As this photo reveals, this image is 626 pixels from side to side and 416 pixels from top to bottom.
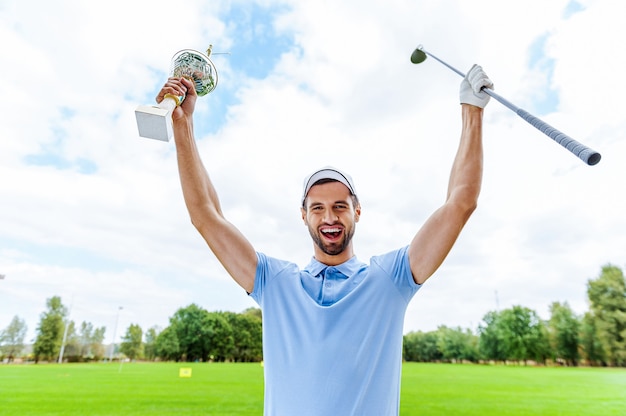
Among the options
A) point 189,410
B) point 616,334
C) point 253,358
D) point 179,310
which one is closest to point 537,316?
point 616,334

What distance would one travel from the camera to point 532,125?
1854mm

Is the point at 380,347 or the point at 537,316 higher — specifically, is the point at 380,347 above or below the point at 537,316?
below

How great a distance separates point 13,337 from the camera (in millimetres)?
68812

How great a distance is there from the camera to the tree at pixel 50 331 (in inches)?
2662

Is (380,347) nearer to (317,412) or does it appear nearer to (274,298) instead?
(317,412)

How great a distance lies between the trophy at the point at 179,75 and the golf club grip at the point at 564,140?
1.64m

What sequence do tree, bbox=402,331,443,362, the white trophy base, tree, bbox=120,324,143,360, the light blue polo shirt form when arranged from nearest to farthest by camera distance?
1. the light blue polo shirt
2. the white trophy base
3. tree, bbox=120,324,143,360
4. tree, bbox=402,331,443,362

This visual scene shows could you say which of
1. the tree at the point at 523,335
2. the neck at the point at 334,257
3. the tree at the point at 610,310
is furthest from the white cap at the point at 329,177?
the tree at the point at 523,335

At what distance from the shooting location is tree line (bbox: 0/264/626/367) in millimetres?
57438

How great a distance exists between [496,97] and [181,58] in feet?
6.02

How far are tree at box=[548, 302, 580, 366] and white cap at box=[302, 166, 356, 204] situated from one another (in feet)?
245

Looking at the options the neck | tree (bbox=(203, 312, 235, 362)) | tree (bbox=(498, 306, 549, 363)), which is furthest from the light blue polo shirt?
tree (bbox=(498, 306, 549, 363))

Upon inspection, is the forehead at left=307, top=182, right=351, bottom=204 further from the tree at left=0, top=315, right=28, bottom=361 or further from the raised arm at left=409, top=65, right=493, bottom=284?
the tree at left=0, top=315, right=28, bottom=361

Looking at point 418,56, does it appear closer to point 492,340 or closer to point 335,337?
point 335,337
